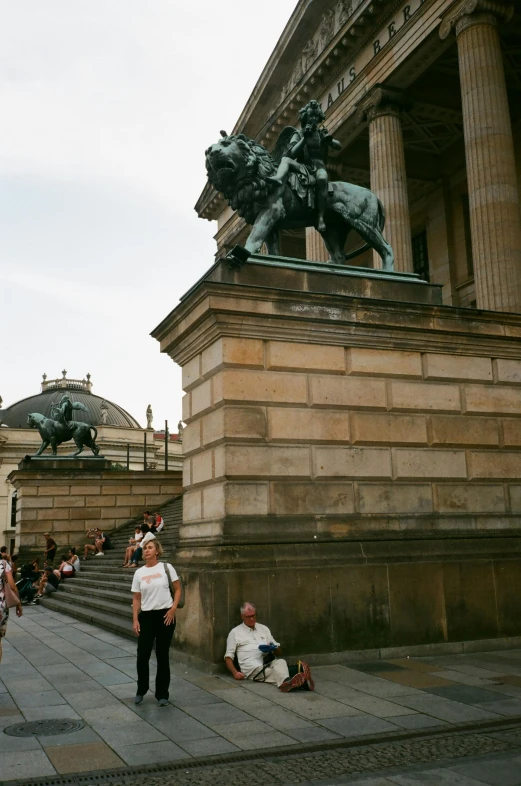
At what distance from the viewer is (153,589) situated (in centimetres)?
834

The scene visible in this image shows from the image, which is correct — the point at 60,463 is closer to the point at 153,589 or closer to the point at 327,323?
the point at 327,323

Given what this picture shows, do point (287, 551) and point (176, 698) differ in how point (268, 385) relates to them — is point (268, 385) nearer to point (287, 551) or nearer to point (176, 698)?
point (287, 551)

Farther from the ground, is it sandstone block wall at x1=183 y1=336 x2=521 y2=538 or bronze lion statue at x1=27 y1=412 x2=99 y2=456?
bronze lion statue at x1=27 y1=412 x2=99 y2=456

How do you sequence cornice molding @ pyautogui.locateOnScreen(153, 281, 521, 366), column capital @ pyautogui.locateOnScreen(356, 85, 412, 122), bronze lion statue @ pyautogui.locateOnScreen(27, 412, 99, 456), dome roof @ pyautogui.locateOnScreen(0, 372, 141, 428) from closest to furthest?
cornice molding @ pyautogui.locateOnScreen(153, 281, 521, 366), column capital @ pyautogui.locateOnScreen(356, 85, 412, 122), bronze lion statue @ pyautogui.locateOnScreen(27, 412, 99, 456), dome roof @ pyautogui.locateOnScreen(0, 372, 141, 428)

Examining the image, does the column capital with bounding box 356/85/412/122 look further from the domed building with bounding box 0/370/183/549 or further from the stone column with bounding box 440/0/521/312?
the domed building with bounding box 0/370/183/549

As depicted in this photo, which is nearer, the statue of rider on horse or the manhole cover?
the manhole cover

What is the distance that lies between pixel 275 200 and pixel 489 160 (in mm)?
13343

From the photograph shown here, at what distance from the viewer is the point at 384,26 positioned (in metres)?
29.1

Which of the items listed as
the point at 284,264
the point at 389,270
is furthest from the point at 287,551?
the point at 389,270

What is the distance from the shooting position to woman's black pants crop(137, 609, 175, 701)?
797 centimetres

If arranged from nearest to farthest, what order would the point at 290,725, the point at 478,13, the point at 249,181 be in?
the point at 290,725, the point at 249,181, the point at 478,13

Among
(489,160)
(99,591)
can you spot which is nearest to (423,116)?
(489,160)

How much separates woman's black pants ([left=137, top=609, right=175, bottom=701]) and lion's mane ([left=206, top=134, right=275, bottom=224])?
22.7 ft

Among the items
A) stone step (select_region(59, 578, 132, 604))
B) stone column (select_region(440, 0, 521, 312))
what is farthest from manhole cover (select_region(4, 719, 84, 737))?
stone column (select_region(440, 0, 521, 312))
